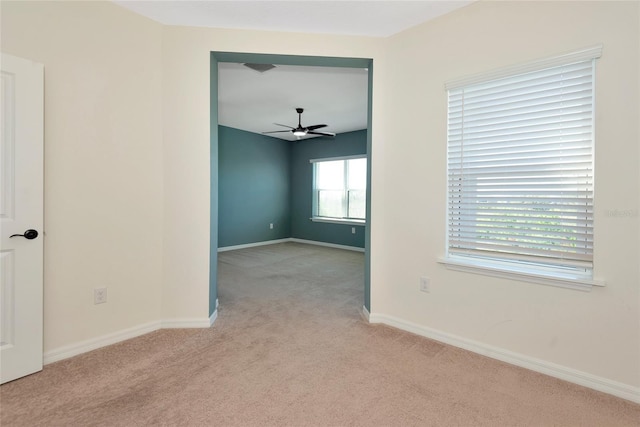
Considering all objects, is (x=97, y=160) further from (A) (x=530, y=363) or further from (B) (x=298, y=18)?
(A) (x=530, y=363)

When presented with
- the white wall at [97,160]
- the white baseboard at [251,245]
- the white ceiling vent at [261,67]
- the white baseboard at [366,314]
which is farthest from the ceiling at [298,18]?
the white baseboard at [251,245]

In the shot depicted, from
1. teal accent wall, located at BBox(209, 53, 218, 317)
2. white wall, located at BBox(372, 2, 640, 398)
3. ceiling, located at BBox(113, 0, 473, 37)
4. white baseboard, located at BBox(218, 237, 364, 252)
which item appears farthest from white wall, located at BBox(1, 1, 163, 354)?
white baseboard, located at BBox(218, 237, 364, 252)

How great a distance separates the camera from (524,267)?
2.11m

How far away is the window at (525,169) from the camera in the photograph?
1883 millimetres

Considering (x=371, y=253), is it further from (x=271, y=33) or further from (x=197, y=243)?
(x=271, y=33)

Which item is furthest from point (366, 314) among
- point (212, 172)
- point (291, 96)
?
point (291, 96)

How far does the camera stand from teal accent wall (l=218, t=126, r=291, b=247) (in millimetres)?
6578

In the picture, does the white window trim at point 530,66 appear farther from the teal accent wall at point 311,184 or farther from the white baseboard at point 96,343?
the teal accent wall at point 311,184

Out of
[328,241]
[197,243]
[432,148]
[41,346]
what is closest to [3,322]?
[41,346]

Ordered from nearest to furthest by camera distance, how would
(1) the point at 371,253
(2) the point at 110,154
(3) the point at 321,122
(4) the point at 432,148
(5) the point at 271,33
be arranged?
(2) the point at 110,154, (4) the point at 432,148, (5) the point at 271,33, (1) the point at 371,253, (3) the point at 321,122

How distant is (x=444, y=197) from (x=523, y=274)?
0.77m

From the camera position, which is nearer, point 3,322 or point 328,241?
point 3,322

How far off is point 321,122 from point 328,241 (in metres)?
2.85

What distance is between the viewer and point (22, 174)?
73.5 inches
